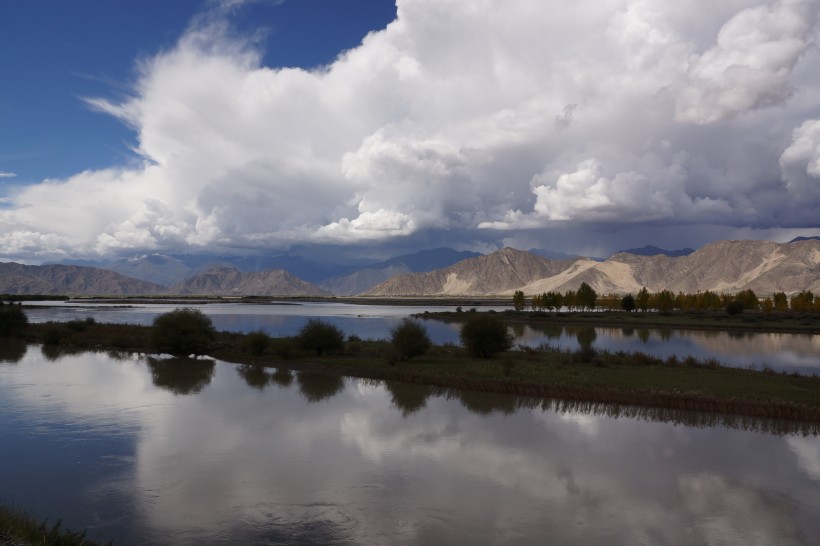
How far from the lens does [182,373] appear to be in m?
36.8

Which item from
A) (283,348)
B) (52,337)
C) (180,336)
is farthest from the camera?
(52,337)

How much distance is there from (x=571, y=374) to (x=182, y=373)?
81.0 ft

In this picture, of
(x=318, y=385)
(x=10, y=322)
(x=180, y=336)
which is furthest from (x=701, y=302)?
(x=10, y=322)

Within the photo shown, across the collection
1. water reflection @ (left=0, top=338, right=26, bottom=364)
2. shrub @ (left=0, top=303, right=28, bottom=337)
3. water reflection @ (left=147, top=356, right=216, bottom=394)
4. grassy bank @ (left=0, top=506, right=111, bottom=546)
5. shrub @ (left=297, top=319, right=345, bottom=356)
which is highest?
shrub @ (left=0, top=303, right=28, bottom=337)

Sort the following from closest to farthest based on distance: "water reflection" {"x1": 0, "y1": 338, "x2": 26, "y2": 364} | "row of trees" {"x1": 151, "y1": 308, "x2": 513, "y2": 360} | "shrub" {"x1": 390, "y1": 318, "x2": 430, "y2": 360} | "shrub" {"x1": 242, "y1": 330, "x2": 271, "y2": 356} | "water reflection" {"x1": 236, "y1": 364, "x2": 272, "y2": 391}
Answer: "water reflection" {"x1": 236, "y1": 364, "x2": 272, "y2": 391}
"shrub" {"x1": 390, "y1": 318, "x2": 430, "y2": 360}
"row of trees" {"x1": 151, "y1": 308, "x2": 513, "y2": 360}
"water reflection" {"x1": 0, "y1": 338, "x2": 26, "y2": 364}
"shrub" {"x1": 242, "y1": 330, "x2": 271, "y2": 356}

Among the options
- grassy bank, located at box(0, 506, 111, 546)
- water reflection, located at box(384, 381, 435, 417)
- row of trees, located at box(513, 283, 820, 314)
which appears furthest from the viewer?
row of trees, located at box(513, 283, 820, 314)

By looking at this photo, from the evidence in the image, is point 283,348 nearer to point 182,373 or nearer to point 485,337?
point 182,373

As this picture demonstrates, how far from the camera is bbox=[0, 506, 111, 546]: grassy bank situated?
10.2m

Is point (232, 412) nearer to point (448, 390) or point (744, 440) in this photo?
point (448, 390)

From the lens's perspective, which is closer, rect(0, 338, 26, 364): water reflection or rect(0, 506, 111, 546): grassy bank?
rect(0, 506, 111, 546): grassy bank

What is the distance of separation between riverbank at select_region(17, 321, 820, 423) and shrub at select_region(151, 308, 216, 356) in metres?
1.26

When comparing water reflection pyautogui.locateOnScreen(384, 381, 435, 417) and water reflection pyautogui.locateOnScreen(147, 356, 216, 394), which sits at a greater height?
water reflection pyautogui.locateOnScreen(147, 356, 216, 394)

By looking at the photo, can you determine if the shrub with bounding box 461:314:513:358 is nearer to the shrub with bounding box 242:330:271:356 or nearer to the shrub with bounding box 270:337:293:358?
the shrub with bounding box 270:337:293:358

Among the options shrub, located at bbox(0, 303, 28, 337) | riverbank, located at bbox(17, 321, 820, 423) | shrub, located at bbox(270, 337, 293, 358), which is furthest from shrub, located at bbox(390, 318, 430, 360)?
shrub, located at bbox(0, 303, 28, 337)
